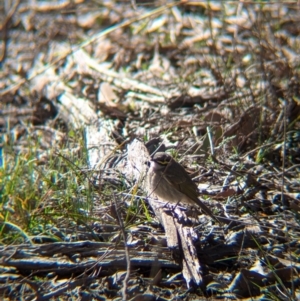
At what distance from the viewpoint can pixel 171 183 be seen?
4727mm

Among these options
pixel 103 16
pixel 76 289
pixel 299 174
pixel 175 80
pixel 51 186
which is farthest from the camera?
pixel 103 16

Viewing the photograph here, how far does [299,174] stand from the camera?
5.42m

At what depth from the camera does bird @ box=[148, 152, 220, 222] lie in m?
4.65

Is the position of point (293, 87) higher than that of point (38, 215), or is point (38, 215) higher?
point (38, 215)

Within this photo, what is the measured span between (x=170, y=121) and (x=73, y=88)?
1.76m

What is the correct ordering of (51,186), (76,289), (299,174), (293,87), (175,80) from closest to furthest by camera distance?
(76,289) < (51,186) < (299,174) < (293,87) < (175,80)

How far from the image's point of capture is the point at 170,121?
6.09m

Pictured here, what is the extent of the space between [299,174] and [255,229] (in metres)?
1.00

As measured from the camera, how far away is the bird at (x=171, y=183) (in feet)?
15.3

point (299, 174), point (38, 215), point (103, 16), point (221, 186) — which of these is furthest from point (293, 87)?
point (103, 16)

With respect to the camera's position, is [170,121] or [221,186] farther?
[170,121]

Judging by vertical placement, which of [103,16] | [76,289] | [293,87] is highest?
[76,289]

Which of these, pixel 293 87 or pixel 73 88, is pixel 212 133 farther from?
pixel 73 88

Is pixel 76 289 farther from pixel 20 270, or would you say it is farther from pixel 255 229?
pixel 255 229
